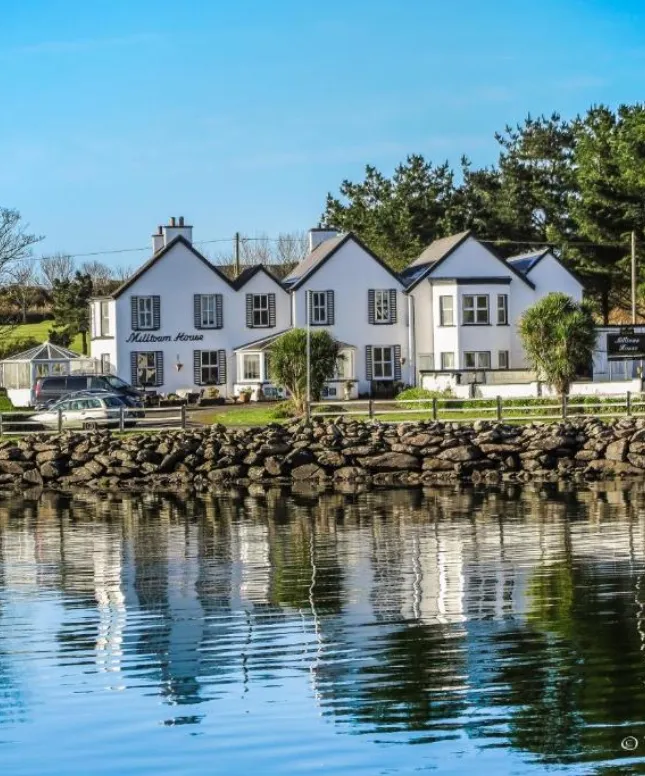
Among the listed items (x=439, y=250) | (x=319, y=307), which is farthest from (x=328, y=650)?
(x=439, y=250)

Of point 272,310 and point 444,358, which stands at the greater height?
point 272,310

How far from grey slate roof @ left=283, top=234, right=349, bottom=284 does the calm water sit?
45.8m

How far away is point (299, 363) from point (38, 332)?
61963mm

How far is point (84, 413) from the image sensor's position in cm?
5094

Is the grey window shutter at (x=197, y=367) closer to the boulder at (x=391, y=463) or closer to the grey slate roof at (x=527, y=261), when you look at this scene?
the grey slate roof at (x=527, y=261)

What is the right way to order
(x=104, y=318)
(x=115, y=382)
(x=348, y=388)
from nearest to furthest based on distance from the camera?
(x=115, y=382) < (x=348, y=388) < (x=104, y=318)

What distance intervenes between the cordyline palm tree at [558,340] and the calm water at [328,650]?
26940 mm

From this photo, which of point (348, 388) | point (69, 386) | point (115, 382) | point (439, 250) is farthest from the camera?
point (439, 250)

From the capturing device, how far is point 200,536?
92.9ft

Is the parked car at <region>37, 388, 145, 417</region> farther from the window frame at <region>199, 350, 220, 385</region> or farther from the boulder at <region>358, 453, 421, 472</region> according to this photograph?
the boulder at <region>358, 453, 421, 472</region>

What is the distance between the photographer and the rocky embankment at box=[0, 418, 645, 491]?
40.3 m

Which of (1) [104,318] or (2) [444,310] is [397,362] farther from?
(1) [104,318]

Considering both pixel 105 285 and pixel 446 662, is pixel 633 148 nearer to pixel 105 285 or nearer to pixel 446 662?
pixel 105 285

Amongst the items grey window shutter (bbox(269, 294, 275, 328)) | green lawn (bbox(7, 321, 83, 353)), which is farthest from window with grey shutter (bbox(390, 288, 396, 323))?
green lawn (bbox(7, 321, 83, 353))
